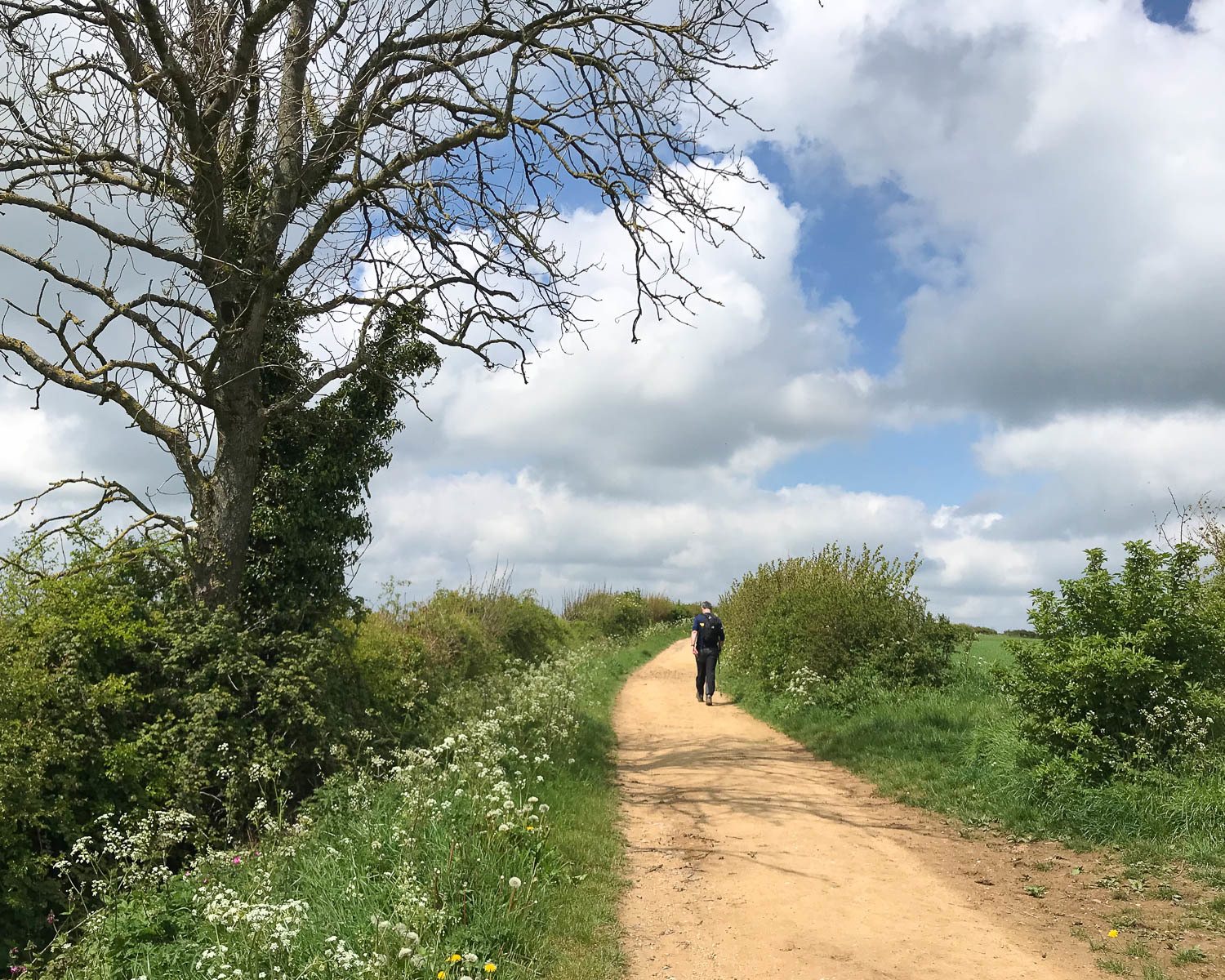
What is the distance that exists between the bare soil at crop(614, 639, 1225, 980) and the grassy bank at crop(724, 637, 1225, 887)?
0.34 m

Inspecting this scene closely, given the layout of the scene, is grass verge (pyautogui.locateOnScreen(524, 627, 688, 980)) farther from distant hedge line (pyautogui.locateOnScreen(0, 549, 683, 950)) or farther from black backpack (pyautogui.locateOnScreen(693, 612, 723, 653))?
black backpack (pyautogui.locateOnScreen(693, 612, 723, 653))

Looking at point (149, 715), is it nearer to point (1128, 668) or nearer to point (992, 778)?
point (992, 778)

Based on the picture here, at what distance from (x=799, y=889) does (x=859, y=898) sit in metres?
0.48

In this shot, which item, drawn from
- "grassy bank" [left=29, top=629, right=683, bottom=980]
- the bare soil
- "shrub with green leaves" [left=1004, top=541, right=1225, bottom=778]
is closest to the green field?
"shrub with green leaves" [left=1004, top=541, right=1225, bottom=778]

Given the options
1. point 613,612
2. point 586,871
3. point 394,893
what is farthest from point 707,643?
point 613,612

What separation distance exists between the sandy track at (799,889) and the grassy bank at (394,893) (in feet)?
1.56

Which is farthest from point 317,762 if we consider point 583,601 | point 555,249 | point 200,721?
point 583,601

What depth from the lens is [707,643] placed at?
1758cm

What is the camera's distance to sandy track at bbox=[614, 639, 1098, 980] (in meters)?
5.46

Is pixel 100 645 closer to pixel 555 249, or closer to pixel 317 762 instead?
pixel 317 762

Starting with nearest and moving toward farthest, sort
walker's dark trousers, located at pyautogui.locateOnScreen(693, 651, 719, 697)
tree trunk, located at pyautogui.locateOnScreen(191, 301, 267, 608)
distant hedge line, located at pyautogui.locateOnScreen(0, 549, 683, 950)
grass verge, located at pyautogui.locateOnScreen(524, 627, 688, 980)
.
Result: grass verge, located at pyautogui.locateOnScreen(524, 627, 688, 980), distant hedge line, located at pyautogui.locateOnScreen(0, 549, 683, 950), tree trunk, located at pyautogui.locateOnScreen(191, 301, 267, 608), walker's dark trousers, located at pyautogui.locateOnScreen(693, 651, 719, 697)

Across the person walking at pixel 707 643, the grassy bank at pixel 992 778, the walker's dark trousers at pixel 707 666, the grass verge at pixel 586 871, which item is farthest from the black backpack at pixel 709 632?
the grass verge at pixel 586 871

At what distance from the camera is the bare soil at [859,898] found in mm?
5453

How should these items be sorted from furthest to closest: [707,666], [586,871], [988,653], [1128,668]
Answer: [988,653] < [707,666] < [1128,668] < [586,871]
